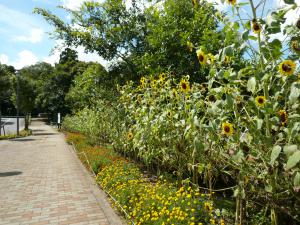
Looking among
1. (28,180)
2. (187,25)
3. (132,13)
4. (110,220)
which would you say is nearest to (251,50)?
(110,220)

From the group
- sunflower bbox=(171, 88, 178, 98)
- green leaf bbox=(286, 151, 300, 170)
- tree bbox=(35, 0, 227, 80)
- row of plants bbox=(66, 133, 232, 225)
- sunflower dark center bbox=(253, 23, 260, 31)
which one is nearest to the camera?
green leaf bbox=(286, 151, 300, 170)

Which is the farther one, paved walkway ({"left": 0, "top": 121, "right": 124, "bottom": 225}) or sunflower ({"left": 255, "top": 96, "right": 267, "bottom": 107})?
paved walkway ({"left": 0, "top": 121, "right": 124, "bottom": 225})

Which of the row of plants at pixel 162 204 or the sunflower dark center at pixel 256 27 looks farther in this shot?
the row of plants at pixel 162 204

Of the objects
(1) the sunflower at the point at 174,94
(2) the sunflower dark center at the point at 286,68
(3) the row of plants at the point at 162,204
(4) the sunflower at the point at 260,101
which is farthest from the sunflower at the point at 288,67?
(1) the sunflower at the point at 174,94

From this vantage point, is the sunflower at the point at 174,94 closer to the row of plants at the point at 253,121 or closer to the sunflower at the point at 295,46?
the row of plants at the point at 253,121

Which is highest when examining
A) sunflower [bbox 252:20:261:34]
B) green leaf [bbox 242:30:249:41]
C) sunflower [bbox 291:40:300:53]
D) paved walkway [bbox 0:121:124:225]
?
sunflower [bbox 252:20:261:34]

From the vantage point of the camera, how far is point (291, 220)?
365 cm

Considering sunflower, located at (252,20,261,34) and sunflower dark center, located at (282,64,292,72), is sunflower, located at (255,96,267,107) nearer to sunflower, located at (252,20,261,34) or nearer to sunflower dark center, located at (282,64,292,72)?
sunflower dark center, located at (282,64,292,72)

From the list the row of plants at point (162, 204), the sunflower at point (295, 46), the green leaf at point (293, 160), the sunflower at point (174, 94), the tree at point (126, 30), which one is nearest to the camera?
the green leaf at point (293, 160)

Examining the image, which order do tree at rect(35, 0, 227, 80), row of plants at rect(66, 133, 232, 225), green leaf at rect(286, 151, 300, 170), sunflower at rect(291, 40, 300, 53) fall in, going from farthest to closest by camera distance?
tree at rect(35, 0, 227, 80), row of plants at rect(66, 133, 232, 225), sunflower at rect(291, 40, 300, 53), green leaf at rect(286, 151, 300, 170)

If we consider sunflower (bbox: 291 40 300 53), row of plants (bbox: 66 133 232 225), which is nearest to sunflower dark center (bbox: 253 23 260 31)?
sunflower (bbox: 291 40 300 53)

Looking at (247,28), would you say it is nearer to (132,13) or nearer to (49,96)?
(132,13)

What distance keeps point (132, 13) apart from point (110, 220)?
310 inches

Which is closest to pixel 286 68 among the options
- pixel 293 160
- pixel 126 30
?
pixel 293 160
